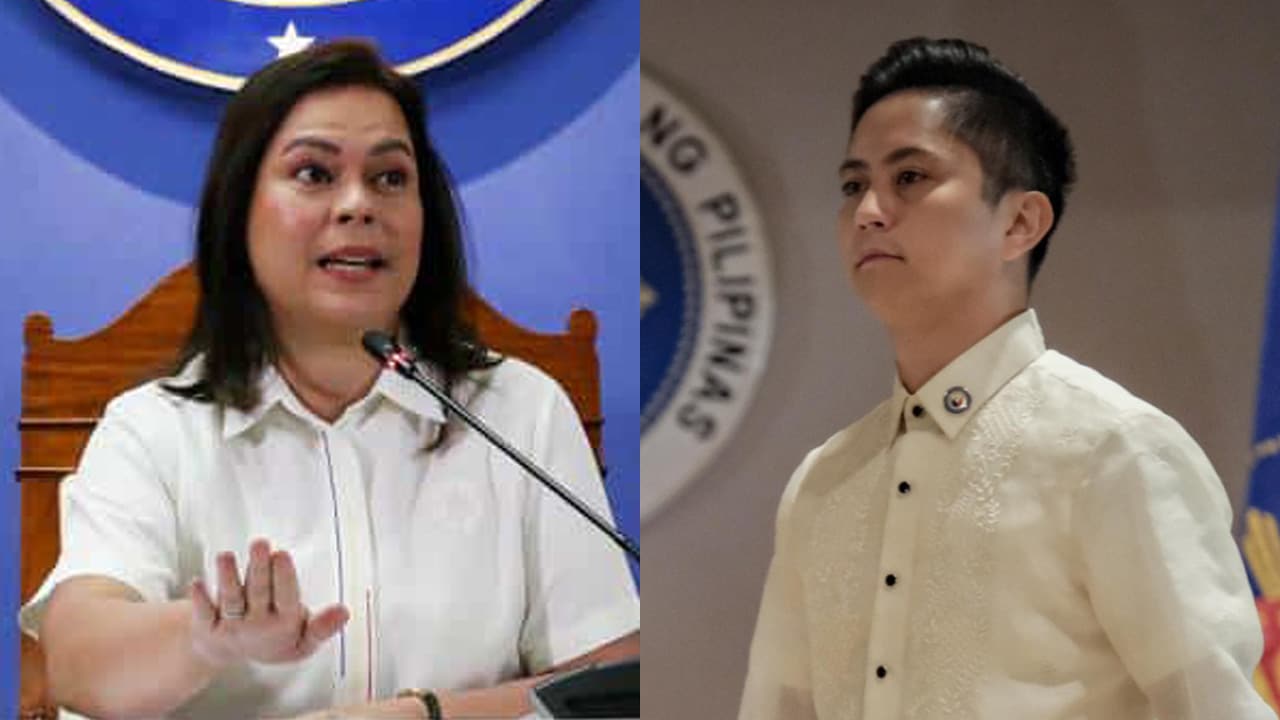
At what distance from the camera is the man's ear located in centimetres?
217

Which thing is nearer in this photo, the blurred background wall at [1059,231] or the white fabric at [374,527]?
the blurred background wall at [1059,231]

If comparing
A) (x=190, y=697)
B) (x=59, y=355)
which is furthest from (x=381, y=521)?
(x=59, y=355)

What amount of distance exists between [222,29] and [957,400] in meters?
1.37

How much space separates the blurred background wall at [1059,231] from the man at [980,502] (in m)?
0.06

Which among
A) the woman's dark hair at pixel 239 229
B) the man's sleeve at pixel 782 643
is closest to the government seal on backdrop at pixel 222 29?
the woman's dark hair at pixel 239 229

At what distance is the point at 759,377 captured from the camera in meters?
2.34

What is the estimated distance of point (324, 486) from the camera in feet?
8.71

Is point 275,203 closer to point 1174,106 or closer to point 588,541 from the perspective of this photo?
point 588,541

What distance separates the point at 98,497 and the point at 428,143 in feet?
2.56

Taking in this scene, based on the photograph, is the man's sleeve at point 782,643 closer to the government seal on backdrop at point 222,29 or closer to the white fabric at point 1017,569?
the white fabric at point 1017,569

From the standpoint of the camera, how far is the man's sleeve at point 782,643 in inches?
86.0

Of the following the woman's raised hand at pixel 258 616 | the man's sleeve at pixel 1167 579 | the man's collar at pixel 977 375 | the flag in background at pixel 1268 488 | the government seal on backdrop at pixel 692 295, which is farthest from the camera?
the woman's raised hand at pixel 258 616

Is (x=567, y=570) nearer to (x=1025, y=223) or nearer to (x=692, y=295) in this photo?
(x=692, y=295)

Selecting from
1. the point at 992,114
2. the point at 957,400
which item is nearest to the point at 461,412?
the point at 957,400
